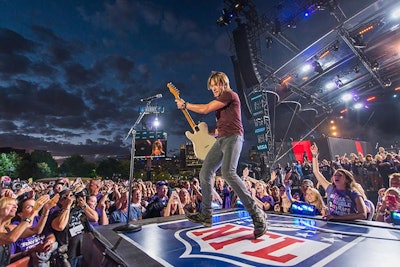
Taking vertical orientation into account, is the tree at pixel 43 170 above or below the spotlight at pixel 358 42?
below

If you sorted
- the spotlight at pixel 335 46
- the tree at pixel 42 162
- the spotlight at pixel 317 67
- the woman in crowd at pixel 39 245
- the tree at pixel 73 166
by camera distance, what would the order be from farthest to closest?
the tree at pixel 73 166 < the tree at pixel 42 162 < the spotlight at pixel 317 67 < the spotlight at pixel 335 46 < the woman in crowd at pixel 39 245

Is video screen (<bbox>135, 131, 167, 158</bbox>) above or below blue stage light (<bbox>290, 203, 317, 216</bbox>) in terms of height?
above

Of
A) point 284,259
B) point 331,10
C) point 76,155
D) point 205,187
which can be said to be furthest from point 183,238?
point 76,155

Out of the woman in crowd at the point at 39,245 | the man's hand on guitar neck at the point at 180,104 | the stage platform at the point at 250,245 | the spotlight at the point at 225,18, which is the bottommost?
the woman in crowd at the point at 39,245

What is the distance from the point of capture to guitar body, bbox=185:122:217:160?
148 inches

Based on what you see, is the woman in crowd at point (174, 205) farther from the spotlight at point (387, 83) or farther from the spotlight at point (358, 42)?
the spotlight at point (387, 83)

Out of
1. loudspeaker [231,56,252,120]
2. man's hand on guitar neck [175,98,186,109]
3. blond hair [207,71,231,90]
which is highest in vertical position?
loudspeaker [231,56,252,120]

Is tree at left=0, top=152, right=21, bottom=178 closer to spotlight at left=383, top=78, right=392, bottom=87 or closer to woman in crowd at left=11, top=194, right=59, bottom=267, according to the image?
woman in crowd at left=11, top=194, right=59, bottom=267

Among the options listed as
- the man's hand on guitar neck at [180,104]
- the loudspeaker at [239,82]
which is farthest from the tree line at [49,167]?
the man's hand on guitar neck at [180,104]

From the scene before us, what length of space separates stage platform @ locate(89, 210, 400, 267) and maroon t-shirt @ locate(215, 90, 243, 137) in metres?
1.27

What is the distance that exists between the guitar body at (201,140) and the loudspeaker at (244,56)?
989cm

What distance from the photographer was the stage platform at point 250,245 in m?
1.77

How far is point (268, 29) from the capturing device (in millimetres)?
12203

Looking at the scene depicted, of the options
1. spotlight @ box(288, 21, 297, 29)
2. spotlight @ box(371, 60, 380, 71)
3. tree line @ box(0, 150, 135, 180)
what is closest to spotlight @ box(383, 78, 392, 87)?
spotlight @ box(371, 60, 380, 71)
